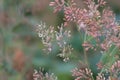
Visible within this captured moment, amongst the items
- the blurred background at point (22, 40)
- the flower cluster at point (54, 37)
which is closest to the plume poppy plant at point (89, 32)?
the flower cluster at point (54, 37)

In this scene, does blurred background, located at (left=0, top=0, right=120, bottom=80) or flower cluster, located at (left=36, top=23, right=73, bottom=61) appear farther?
blurred background, located at (left=0, top=0, right=120, bottom=80)

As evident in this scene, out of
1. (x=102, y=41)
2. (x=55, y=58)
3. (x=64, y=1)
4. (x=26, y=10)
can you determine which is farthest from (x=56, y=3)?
(x=55, y=58)

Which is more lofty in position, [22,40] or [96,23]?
[96,23]

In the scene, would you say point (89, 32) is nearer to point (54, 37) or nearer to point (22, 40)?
point (54, 37)

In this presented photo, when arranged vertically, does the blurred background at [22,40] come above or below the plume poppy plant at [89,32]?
below

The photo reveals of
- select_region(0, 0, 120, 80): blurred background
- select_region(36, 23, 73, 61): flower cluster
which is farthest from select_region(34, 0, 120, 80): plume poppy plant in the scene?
select_region(0, 0, 120, 80): blurred background

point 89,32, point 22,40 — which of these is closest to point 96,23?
point 89,32

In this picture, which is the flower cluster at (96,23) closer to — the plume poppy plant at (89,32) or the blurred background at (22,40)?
the plume poppy plant at (89,32)

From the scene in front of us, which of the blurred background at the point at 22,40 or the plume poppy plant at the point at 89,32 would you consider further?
the blurred background at the point at 22,40

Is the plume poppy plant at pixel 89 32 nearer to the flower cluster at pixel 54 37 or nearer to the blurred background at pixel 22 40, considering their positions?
the flower cluster at pixel 54 37

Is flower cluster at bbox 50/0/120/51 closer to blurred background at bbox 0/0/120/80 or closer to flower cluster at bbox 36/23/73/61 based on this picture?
flower cluster at bbox 36/23/73/61
